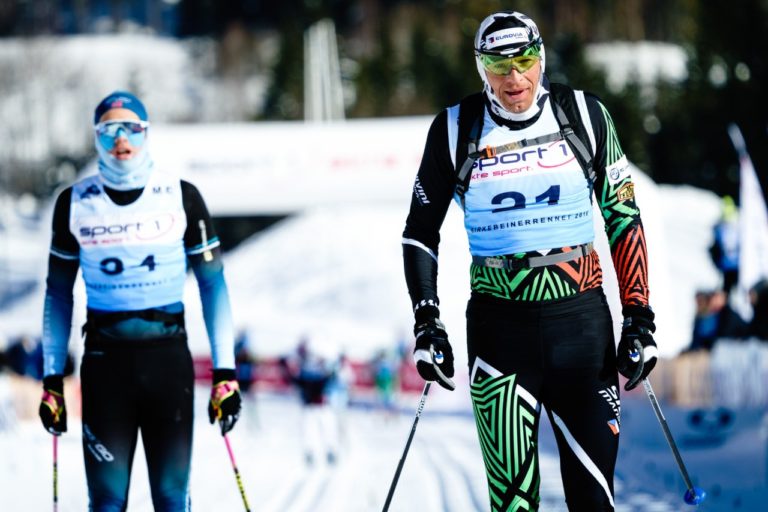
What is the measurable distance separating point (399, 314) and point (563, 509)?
93.2 feet

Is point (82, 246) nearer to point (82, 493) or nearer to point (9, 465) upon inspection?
point (82, 493)

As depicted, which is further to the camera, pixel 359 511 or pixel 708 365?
pixel 708 365

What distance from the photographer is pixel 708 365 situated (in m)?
11.4

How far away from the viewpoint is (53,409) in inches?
202

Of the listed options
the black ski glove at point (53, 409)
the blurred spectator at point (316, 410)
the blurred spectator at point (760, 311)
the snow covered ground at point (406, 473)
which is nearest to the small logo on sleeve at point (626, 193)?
the black ski glove at point (53, 409)

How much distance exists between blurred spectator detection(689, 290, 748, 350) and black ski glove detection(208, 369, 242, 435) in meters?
7.29

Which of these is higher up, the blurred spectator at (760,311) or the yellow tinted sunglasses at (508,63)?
the yellow tinted sunglasses at (508,63)

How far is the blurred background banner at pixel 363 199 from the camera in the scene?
11.3m

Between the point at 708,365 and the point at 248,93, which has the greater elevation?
the point at 248,93

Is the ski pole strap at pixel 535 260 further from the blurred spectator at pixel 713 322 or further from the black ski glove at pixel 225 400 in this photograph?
the blurred spectator at pixel 713 322

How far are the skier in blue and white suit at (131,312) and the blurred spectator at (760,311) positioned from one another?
6.70 m

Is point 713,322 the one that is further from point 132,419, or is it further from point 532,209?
point 532,209

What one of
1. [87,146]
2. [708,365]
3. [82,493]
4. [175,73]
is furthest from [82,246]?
[175,73]

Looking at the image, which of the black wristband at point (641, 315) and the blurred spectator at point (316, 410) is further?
the blurred spectator at point (316, 410)
